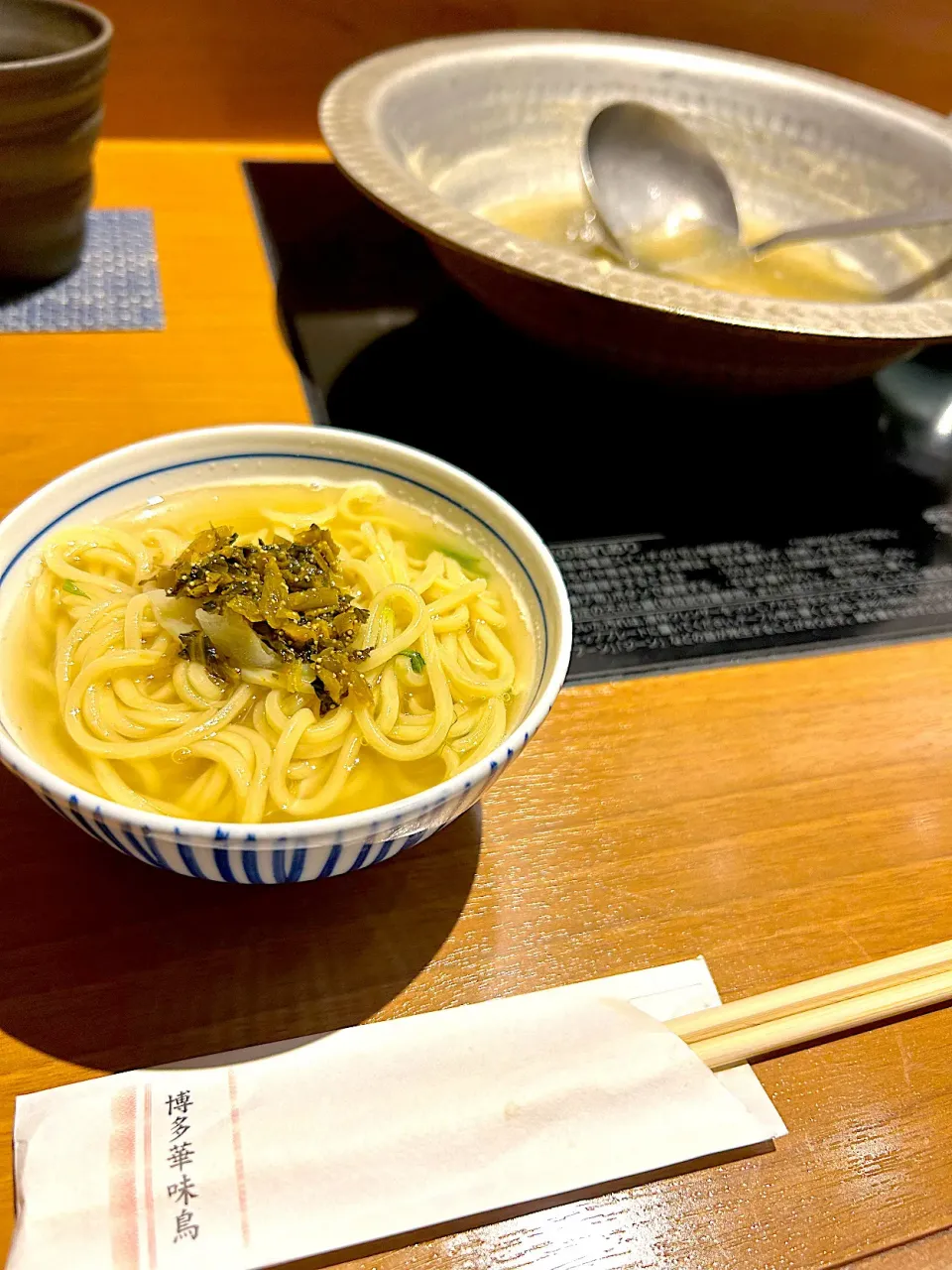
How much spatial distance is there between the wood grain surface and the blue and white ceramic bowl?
160 centimetres

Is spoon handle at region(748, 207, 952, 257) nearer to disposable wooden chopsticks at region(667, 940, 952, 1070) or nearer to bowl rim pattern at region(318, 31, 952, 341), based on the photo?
bowl rim pattern at region(318, 31, 952, 341)

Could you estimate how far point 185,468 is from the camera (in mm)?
1121

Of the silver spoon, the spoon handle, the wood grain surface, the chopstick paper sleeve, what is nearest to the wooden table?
the chopstick paper sleeve

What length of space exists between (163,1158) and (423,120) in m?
1.93

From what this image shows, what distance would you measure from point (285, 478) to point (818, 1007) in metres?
0.89

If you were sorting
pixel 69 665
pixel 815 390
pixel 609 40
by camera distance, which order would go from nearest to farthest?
pixel 69 665
pixel 815 390
pixel 609 40

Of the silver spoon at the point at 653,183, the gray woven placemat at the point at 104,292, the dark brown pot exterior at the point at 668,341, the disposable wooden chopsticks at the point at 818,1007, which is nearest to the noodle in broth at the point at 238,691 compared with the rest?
the disposable wooden chopsticks at the point at 818,1007

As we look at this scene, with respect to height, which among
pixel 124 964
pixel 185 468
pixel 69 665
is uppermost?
pixel 185 468

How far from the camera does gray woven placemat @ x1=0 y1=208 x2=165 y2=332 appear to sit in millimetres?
1664

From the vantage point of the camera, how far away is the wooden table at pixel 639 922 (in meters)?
0.81

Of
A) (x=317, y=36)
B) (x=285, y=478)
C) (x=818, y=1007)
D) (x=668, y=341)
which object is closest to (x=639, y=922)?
(x=818, y=1007)

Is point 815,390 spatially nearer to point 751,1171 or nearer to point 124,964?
point 751,1171

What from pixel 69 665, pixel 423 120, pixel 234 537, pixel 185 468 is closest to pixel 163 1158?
pixel 69 665

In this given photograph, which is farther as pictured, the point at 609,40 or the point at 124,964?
the point at 609,40
